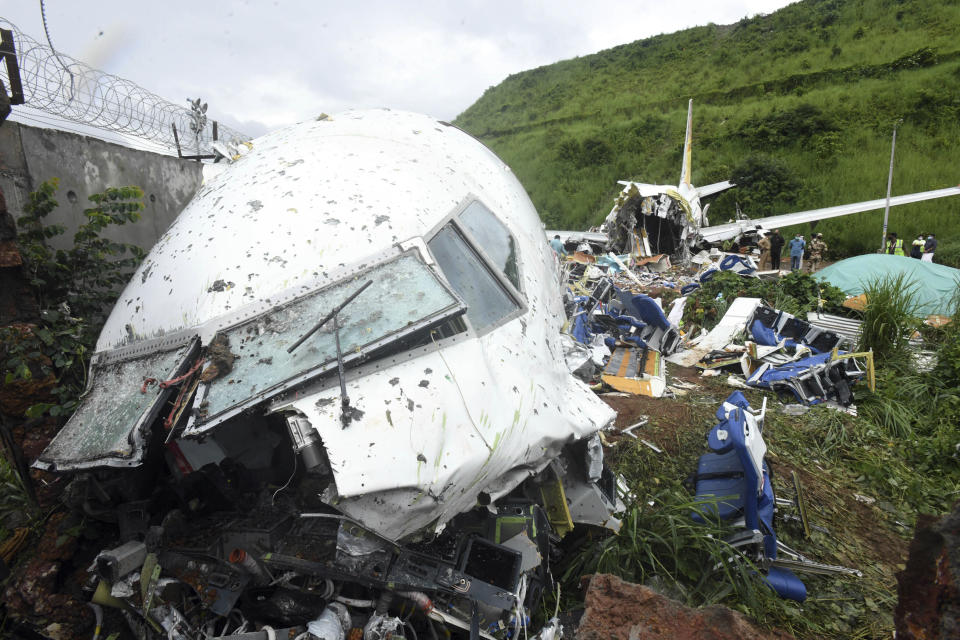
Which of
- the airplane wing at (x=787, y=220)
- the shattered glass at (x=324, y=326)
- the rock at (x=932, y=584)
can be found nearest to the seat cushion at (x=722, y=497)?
the rock at (x=932, y=584)

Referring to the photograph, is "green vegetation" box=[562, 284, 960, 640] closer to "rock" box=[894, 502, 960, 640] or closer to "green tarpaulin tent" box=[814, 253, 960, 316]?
"rock" box=[894, 502, 960, 640]

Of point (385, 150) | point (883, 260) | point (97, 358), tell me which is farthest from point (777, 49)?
point (97, 358)

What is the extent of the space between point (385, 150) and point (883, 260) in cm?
1101

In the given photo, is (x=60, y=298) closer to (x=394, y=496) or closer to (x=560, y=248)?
(x=394, y=496)

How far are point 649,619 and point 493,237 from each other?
84.4 inches

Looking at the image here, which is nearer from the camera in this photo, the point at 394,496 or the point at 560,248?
the point at 394,496

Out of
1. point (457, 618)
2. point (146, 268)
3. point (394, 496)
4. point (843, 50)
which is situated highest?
point (843, 50)

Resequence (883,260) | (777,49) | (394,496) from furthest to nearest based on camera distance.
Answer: (777,49) < (883,260) < (394,496)

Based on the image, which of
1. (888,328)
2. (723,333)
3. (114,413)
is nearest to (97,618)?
(114,413)

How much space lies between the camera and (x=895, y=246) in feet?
44.7

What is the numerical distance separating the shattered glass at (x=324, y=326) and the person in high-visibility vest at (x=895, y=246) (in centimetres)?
1583

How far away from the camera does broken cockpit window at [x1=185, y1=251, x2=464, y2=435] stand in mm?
1922

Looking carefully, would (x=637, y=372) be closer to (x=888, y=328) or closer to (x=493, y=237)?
(x=888, y=328)

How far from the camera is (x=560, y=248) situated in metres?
12.5
